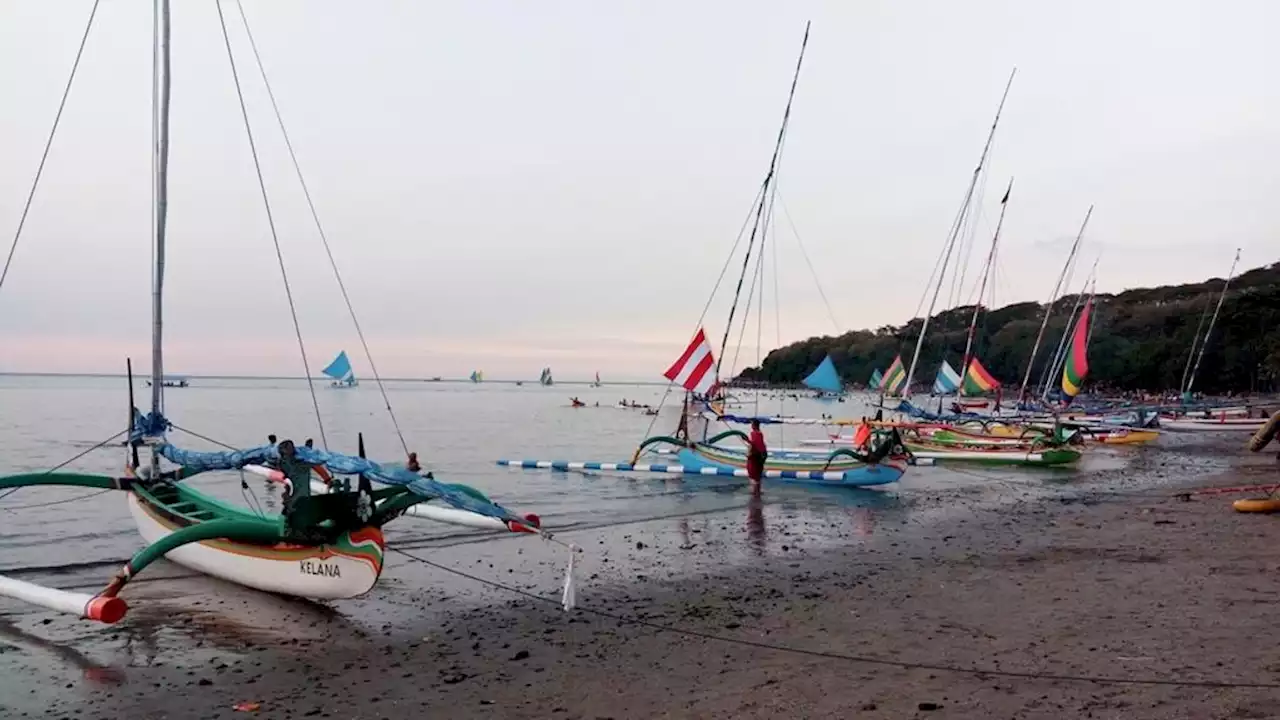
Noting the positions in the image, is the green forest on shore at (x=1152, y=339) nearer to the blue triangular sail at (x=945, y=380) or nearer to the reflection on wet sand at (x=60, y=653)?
the blue triangular sail at (x=945, y=380)

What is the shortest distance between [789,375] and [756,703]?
18447 centimetres

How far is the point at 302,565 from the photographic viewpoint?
9.98 m

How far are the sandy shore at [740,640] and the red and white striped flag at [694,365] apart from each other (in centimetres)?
1516

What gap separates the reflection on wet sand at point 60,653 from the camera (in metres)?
7.99

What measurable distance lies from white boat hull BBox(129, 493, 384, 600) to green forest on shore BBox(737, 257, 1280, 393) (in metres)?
40.6

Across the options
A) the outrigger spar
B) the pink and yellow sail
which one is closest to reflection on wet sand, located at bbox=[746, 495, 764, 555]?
the outrigger spar

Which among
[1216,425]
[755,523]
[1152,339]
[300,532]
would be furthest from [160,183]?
[1152,339]

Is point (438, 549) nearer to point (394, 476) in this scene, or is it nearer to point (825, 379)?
point (394, 476)

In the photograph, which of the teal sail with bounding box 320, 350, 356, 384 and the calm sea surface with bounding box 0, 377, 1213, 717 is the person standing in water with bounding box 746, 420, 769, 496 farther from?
the teal sail with bounding box 320, 350, 356, 384

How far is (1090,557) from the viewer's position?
12.3 m

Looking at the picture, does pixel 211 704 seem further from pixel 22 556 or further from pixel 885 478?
pixel 885 478

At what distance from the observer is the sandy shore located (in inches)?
269

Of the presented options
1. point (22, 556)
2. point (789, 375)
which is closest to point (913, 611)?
point (22, 556)

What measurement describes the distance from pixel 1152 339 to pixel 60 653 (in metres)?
106
